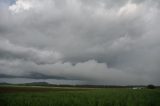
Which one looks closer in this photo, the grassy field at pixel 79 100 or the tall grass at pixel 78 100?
the tall grass at pixel 78 100

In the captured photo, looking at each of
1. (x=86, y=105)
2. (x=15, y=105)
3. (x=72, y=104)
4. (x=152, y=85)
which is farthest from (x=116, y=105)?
(x=152, y=85)

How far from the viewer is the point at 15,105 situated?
22.4 meters

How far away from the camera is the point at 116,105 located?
23125 millimetres

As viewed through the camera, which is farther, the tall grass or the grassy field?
the grassy field

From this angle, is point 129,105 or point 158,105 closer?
point 129,105

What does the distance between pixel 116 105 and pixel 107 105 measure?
1353 millimetres

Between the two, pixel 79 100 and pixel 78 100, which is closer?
pixel 78 100

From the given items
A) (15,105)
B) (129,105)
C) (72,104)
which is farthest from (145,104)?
(15,105)

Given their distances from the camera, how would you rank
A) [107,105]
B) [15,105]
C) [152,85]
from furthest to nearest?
[152,85] → [107,105] → [15,105]

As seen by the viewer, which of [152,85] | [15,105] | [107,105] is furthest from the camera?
[152,85]

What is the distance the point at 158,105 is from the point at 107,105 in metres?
5.70

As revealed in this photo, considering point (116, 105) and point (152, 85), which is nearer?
point (116, 105)

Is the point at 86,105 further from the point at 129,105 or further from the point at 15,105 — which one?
the point at 15,105

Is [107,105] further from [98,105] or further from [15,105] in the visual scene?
[15,105]
